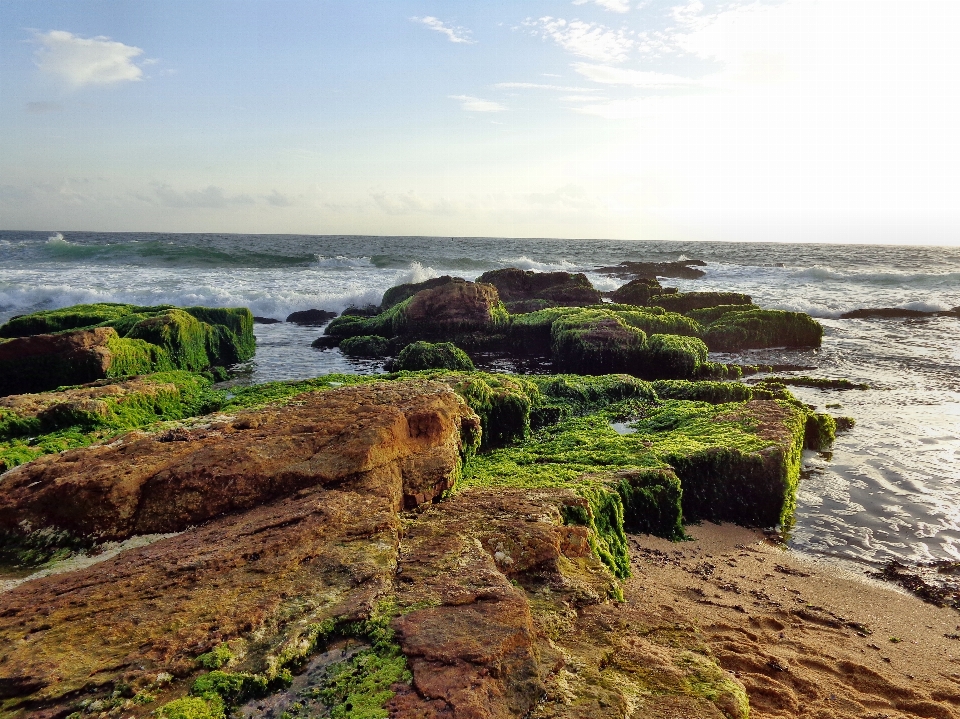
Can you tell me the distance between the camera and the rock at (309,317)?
62.6 feet

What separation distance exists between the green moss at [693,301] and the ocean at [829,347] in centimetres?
307

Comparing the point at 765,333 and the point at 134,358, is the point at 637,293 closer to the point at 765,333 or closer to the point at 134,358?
the point at 765,333

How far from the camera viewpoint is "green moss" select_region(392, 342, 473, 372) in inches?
430

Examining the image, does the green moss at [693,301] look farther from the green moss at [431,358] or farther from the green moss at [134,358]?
the green moss at [134,358]

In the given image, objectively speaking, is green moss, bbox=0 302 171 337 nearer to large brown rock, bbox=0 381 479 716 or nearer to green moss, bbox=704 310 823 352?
large brown rock, bbox=0 381 479 716

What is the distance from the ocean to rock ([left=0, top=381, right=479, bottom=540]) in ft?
12.1

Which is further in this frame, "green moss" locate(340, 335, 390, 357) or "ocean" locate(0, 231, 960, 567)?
"green moss" locate(340, 335, 390, 357)

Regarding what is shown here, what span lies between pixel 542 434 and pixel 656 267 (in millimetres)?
37589

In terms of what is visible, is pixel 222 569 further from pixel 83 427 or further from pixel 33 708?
pixel 83 427

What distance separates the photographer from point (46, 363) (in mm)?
8055

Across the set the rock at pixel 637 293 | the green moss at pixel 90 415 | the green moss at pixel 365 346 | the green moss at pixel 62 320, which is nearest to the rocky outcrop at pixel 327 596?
the green moss at pixel 90 415

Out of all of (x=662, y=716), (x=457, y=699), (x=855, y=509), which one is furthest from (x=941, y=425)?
(x=457, y=699)

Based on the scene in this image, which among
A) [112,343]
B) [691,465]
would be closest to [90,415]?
[112,343]

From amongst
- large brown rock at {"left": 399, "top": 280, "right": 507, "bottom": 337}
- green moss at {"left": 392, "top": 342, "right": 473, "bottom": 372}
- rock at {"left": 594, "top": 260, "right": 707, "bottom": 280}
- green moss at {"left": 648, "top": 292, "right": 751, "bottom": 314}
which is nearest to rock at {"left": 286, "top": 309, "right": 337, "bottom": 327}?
large brown rock at {"left": 399, "top": 280, "right": 507, "bottom": 337}
